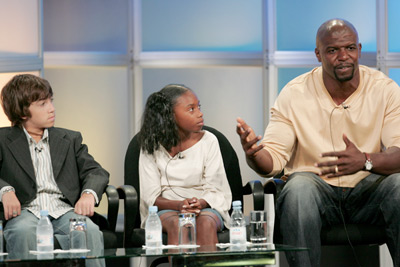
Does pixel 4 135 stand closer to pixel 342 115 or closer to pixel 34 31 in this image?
pixel 34 31

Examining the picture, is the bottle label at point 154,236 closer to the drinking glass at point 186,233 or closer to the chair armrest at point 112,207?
the drinking glass at point 186,233

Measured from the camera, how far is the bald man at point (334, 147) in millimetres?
3678

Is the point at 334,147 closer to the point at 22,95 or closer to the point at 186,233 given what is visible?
the point at 186,233

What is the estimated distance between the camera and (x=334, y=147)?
4059 millimetres

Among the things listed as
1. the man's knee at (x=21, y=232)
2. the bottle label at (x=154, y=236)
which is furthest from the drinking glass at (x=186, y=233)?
the man's knee at (x=21, y=232)

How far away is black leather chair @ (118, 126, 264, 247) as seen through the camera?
12.7 ft

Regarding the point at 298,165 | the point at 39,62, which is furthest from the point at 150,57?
the point at 298,165

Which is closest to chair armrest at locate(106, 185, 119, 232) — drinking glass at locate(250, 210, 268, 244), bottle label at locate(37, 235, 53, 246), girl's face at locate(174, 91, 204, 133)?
girl's face at locate(174, 91, 204, 133)

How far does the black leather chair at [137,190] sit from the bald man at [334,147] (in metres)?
0.18

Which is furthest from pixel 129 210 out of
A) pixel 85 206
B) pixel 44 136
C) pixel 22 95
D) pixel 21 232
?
pixel 22 95

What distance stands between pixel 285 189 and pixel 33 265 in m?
1.31

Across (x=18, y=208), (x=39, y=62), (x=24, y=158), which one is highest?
(x=39, y=62)

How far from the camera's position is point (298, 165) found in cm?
413

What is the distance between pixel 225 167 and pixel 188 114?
1.31 ft
